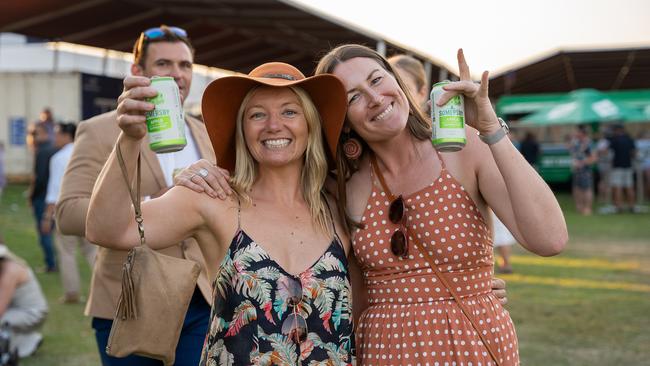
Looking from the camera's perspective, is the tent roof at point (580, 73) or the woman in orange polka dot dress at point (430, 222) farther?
the tent roof at point (580, 73)

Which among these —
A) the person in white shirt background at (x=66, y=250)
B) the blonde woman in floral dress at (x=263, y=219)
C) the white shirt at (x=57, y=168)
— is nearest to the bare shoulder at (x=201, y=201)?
the blonde woman in floral dress at (x=263, y=219)

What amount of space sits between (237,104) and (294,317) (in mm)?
809

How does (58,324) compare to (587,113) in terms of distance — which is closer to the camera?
(58,324)

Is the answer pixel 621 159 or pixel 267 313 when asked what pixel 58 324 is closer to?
pixel 267 313

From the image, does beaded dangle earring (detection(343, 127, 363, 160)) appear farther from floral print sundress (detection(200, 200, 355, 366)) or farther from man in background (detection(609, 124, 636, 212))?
man in background (detection(609, 124, 636, 212))

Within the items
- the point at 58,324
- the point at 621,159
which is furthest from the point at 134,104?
the point at 621,159

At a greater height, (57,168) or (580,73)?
(580,73)

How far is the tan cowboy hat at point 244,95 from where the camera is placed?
10.1 feet

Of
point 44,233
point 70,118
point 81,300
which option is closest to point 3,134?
point 70,118

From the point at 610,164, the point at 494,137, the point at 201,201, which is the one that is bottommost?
the point at 610,164

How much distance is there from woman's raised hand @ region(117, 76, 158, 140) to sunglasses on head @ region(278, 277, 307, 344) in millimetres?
697

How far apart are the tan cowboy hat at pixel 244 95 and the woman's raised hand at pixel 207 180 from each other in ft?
0.40

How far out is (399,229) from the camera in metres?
3.13

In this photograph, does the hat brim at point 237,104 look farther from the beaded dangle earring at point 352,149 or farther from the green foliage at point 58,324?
the green foliage at point 58,324
